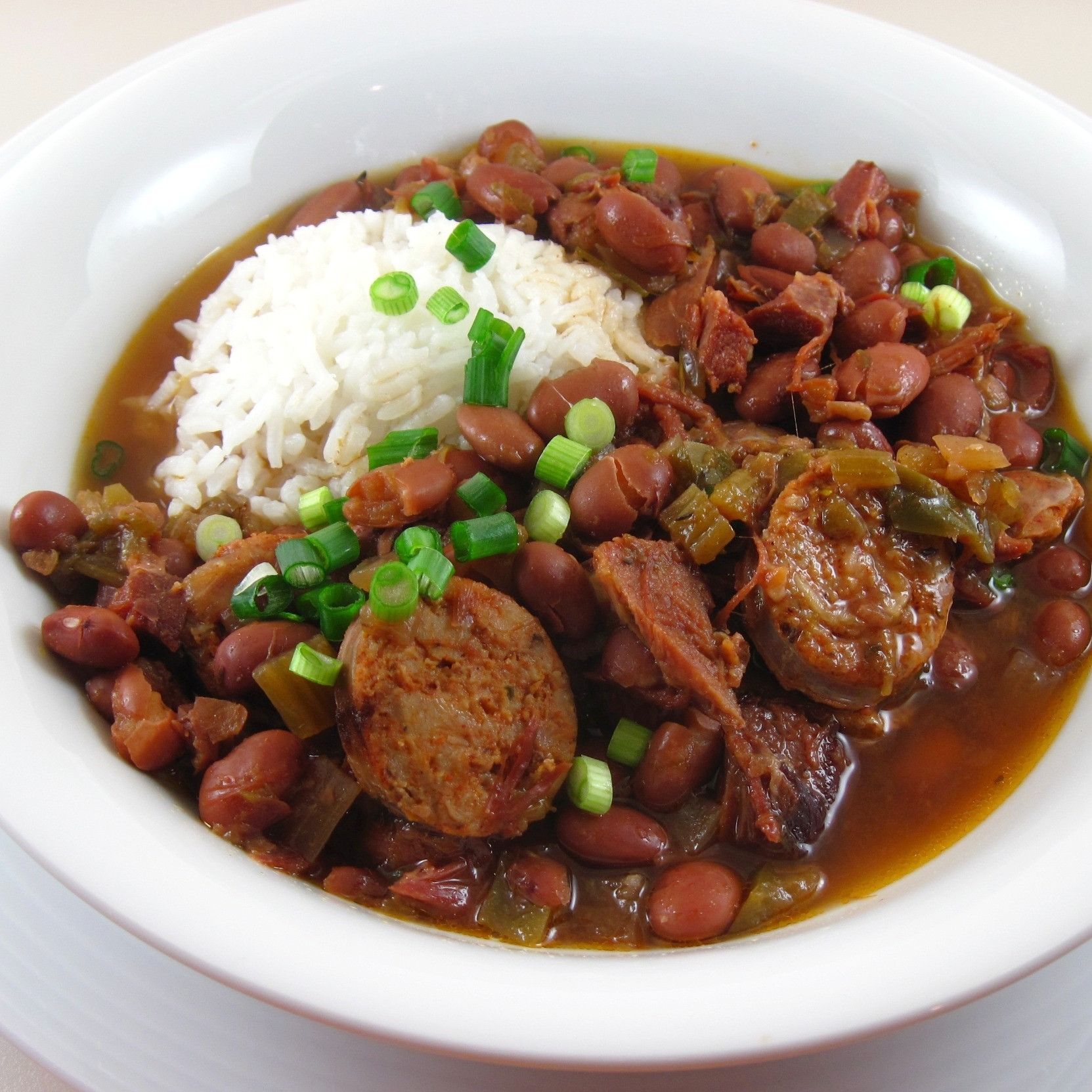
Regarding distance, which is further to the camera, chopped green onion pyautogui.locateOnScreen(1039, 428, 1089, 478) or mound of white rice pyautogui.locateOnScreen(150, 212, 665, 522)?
mound of white rice pyautogui.locateOnScreen(150, 212, 665, 522)

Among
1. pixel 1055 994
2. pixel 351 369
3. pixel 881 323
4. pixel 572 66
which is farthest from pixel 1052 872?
pixel 572 66

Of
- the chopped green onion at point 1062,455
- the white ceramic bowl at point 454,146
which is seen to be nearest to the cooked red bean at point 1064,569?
the chopped green onion at point 1062,455

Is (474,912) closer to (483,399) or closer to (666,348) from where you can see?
(483,399)

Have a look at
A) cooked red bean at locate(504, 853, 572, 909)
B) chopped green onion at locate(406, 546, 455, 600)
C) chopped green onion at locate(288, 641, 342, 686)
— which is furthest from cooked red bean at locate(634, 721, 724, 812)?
chopped green onion at locate(288, 641, 342, 686)

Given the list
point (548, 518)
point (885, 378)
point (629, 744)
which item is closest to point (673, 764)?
point (629, 744)

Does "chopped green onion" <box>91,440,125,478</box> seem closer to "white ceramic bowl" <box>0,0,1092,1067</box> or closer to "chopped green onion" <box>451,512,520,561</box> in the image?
"white ceramic bowl" <box>0,0,1092,1067</box>

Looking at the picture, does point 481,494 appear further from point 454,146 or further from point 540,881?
point 454,146

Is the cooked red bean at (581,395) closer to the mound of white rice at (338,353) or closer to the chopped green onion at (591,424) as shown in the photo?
the chopped green onion at (591,424)
